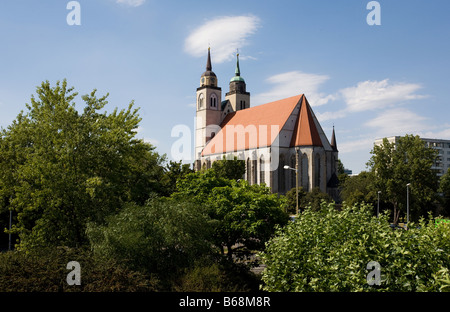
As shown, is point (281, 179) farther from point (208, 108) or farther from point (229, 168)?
point (208, 108)

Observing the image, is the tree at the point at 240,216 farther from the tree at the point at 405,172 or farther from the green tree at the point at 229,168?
the green tree at the point at 229,168

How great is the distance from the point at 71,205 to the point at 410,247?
1449 centimetres

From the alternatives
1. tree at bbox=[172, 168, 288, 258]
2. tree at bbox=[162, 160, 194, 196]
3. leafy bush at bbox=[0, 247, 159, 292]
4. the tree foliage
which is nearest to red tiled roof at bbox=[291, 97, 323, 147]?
the tree foliage

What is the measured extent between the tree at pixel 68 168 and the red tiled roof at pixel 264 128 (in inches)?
2033

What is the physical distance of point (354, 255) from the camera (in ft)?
34.7

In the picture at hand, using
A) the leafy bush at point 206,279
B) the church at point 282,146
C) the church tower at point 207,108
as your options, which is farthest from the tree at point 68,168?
the church tower at point 207,108

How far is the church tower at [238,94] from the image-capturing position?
10076 cm

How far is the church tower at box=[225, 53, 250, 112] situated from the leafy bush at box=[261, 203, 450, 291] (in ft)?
289

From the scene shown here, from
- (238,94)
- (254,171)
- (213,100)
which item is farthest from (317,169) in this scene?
(238,94)

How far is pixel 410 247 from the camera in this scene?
33.8 ft

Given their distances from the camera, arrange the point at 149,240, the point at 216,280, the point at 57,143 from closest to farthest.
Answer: the point at 216,280, the point at 149,240, the point at 57,143

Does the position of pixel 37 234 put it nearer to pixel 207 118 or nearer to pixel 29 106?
pixel 29 106

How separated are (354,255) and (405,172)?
40203 mm
